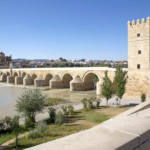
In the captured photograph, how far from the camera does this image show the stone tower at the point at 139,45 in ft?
44.3

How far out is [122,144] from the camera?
1168 millimetres

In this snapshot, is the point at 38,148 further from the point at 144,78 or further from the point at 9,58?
the point at 9,58

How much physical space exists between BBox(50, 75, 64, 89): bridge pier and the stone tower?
13.0 m

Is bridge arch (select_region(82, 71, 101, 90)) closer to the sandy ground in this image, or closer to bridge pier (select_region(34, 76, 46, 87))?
the sandy ground

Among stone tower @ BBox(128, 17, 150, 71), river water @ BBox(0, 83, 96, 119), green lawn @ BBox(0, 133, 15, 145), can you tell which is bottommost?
river water @ BBox(0, 83, 96, 119)

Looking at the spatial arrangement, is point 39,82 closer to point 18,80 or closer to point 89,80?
point 18,80

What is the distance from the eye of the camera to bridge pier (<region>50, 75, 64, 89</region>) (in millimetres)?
24977

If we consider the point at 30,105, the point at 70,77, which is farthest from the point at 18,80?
the point at 30,105

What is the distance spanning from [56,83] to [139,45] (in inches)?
567

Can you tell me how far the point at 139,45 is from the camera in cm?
1394

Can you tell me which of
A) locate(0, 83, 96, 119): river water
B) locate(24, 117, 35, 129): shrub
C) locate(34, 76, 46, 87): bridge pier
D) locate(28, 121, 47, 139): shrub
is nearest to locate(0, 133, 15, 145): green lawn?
locate(24, 117, 35, 129): shrub

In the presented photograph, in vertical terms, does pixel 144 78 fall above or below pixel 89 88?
above

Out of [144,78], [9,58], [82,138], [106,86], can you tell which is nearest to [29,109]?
[106,86]

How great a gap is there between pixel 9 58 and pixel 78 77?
61.2m
